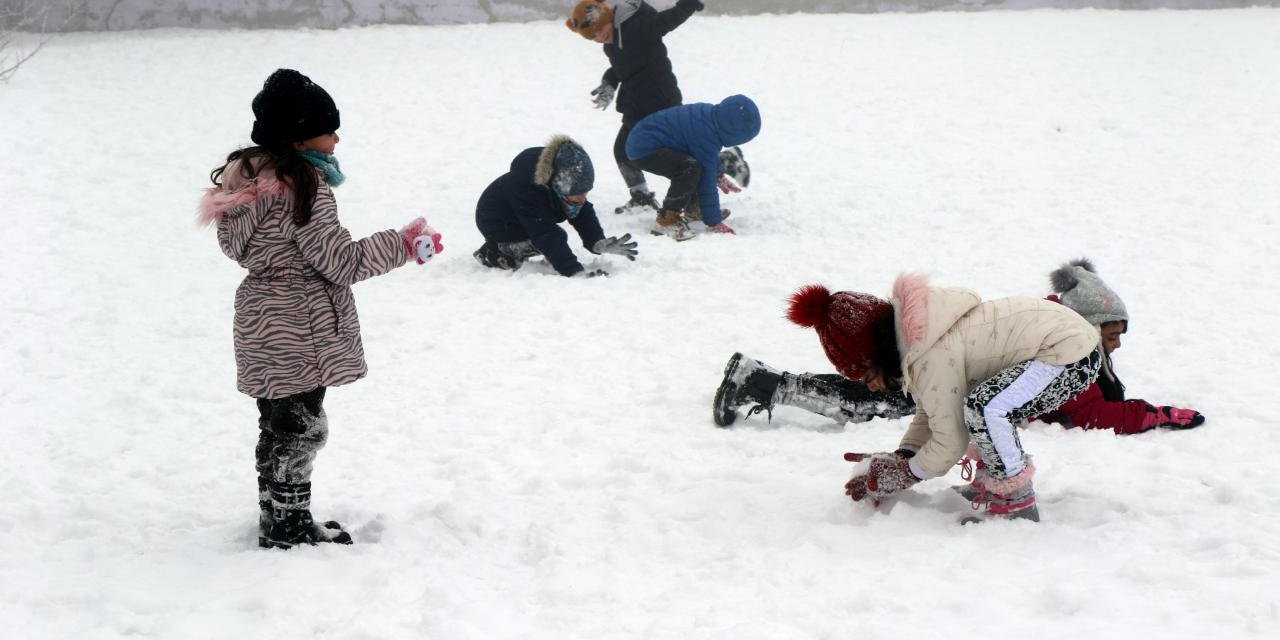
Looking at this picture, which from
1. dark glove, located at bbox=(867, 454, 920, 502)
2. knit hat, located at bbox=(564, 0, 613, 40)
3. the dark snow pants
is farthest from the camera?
knit hat, located at bbox=(564, 0, 613, 40)

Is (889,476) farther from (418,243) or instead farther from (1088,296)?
(418,243)

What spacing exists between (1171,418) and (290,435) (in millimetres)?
3298

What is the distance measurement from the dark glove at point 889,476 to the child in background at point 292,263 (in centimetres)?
160

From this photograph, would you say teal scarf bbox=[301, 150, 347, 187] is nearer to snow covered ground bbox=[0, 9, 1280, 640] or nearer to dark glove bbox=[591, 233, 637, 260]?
snow covered ground bbox=[0, 9, 1280, 640]

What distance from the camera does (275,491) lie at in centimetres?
334

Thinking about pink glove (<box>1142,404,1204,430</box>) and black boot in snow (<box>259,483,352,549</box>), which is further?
pink glove (<box>1142,404,1204,430</box>)

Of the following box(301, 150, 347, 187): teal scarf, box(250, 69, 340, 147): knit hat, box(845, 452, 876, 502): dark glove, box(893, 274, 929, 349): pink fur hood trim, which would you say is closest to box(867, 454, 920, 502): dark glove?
box(845, 452, 876, 502): dark glove

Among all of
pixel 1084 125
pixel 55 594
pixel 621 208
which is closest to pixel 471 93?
pixel 621 208

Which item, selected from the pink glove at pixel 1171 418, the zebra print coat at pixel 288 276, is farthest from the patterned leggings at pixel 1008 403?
the zebra print coat at pixel 288 276

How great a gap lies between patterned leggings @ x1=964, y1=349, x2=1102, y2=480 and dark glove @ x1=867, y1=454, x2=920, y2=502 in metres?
0.25

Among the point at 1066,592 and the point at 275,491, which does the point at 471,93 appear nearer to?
the point at 275,491

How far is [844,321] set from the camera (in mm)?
3258

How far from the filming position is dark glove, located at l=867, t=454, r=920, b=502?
347 centimetres

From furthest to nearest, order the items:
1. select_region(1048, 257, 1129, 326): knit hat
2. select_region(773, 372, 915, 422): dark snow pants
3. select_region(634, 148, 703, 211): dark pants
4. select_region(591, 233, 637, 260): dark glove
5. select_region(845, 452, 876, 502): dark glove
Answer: select_region(634, 148, 703, 211): dark pants
select_region(591, 233, 637, 260): dark glove
select_region(773, 372, 915, 422): dark snow pants
select_region(1048, 257, 1129, 326): knit hat
select_region(845, 452, 876, 502): dark glove
